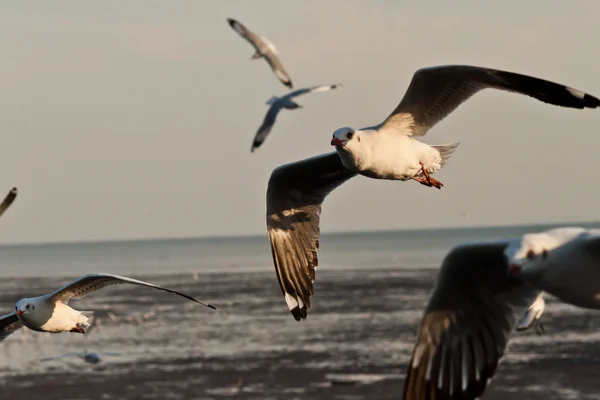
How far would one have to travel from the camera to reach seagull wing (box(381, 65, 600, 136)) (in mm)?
8969

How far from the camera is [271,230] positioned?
11.8m

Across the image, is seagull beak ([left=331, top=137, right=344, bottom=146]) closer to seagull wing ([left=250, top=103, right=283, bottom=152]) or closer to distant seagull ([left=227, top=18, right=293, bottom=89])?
seagull wing ([left=250, top=103, right=283, bottom=152])

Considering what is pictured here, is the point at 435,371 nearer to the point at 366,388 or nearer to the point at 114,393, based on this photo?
the point at 366,388

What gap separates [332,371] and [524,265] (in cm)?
2061

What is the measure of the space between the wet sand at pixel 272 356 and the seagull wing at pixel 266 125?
6712 mm

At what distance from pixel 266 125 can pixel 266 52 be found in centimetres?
223

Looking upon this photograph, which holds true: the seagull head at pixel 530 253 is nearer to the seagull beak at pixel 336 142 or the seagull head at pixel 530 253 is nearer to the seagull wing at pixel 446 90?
the seagull wing at pixel 446 90

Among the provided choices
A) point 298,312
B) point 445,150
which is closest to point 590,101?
point 445,150

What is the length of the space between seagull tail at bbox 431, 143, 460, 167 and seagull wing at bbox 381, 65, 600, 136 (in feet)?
0.71

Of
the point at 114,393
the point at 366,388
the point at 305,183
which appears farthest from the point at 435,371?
the point at 114,393

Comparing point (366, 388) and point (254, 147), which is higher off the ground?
point (254, 147)

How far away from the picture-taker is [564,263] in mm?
6836

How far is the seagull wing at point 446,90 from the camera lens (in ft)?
29.4

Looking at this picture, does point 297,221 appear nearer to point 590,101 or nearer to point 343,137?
point 343,137
